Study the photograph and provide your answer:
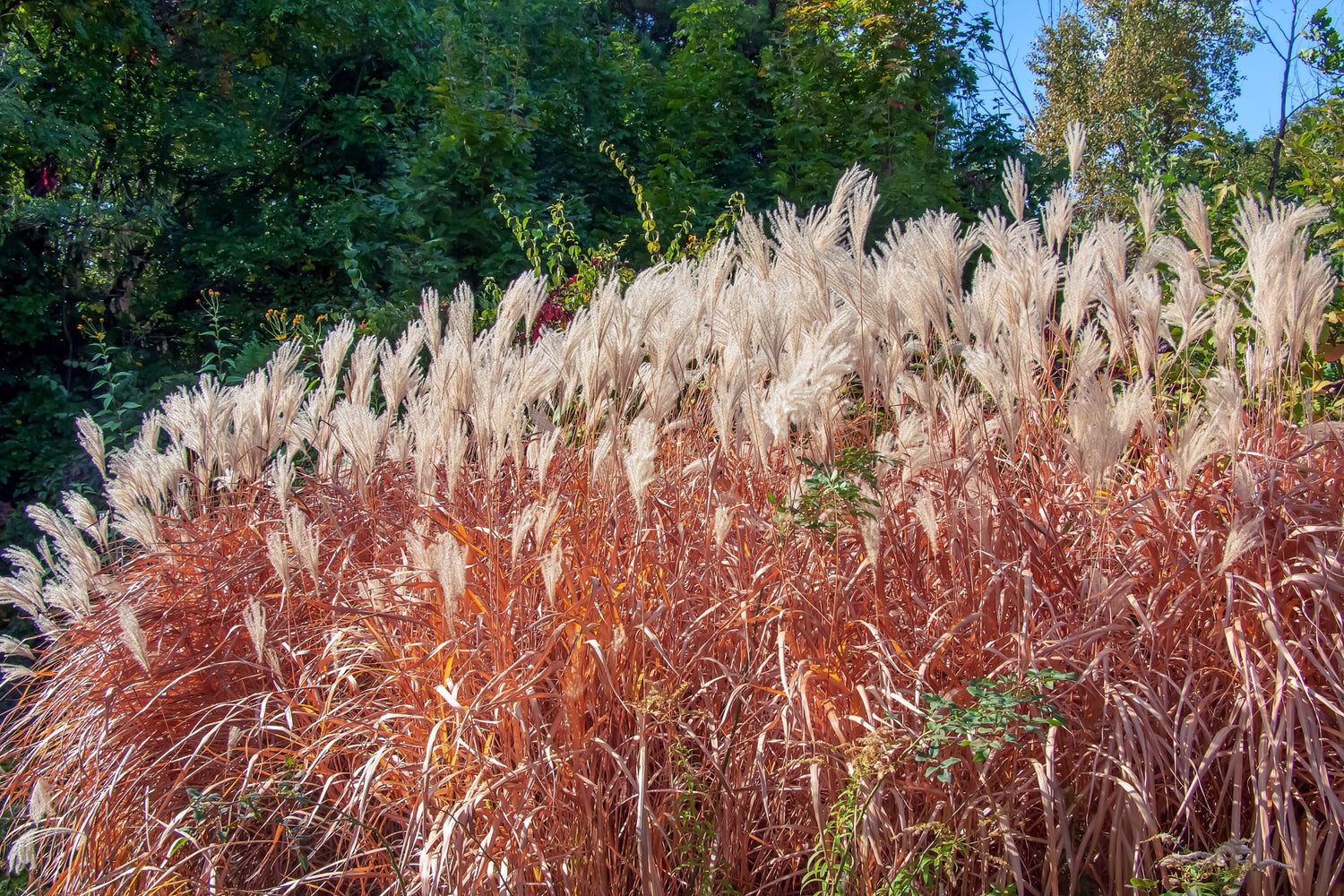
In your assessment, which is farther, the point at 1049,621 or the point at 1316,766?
the point at 1049,621

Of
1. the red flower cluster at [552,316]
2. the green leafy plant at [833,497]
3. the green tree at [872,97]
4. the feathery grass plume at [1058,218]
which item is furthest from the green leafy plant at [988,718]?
the green tree at [872,97]

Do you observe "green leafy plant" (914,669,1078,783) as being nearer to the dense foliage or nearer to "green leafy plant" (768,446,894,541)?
"green leafy plant" (768,446,894,541)

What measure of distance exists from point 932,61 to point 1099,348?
6634 millimetres

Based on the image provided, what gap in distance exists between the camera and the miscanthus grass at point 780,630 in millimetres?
1910

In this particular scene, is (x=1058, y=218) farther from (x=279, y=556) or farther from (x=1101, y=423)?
(x=279, y=556)

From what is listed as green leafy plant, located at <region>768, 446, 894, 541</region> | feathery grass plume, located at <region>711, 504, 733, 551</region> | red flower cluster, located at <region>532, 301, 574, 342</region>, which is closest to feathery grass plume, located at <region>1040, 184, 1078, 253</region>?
green leafy plant, located at <region>768, 446, 894, 541</region>

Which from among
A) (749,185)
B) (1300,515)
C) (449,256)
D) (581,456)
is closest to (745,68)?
(749,185)

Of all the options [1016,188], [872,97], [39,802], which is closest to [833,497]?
[1016,188]

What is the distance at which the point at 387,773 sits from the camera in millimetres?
2133

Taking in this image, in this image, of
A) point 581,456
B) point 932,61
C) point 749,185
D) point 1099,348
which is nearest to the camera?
point 1099,348

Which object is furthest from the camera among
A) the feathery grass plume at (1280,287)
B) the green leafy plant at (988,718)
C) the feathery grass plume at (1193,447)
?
the feathery grass plume at (1280,287)

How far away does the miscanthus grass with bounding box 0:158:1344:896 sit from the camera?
6.27ft

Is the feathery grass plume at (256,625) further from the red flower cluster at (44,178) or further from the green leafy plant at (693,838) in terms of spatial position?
the red flower cluster at (44,178)

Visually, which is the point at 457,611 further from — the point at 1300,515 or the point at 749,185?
the point at 749,185
